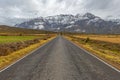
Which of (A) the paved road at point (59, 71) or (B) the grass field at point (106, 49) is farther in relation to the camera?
(B) the grass field at point (106, 49)

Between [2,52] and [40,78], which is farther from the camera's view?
[2,52]

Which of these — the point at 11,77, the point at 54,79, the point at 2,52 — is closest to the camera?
the point at 54,79

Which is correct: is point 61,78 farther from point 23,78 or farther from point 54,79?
point 23,78

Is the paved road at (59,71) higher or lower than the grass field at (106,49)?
higher

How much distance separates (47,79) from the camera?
34.8 ft

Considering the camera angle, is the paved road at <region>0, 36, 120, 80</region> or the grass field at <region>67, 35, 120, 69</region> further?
the grass field at <region>67, 35, 120, 69</region>

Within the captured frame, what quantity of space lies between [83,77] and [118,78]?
186 centimetres

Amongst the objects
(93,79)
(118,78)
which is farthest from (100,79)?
(118,78)

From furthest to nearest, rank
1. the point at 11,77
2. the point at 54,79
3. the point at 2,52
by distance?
the point at 2,52
the point at 11,77
the point at 54,79

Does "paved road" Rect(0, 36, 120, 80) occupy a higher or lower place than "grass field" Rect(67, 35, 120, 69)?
higher

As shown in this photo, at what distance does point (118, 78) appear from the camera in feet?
37.0

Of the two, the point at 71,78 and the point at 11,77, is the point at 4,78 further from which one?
the point at 71,78

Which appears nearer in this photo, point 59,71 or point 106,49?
point 59,71

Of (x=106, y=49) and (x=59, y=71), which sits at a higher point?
(x=59, y=71)
